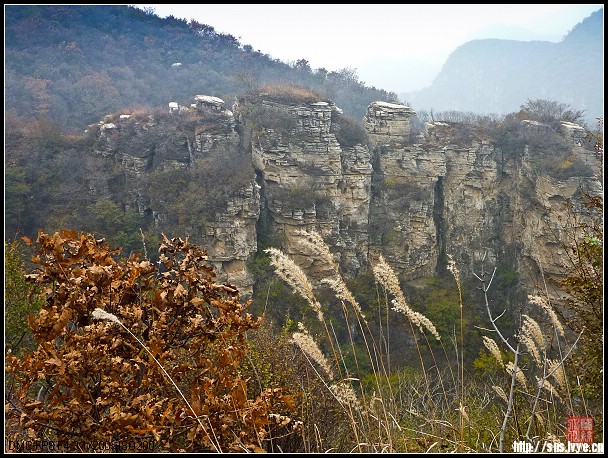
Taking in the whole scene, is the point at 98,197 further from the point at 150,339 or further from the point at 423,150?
the point at 150,339

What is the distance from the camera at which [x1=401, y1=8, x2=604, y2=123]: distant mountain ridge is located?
36.4 meters

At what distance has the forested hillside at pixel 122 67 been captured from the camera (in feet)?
73.6

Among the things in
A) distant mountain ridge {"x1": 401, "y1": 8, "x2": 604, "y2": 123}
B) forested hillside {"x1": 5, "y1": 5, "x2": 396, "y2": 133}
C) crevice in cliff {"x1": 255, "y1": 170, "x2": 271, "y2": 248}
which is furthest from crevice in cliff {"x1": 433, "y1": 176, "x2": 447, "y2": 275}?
distant mountain ridge {"x1": 401, "y1": 8, "x2": 604, "y2": 123}

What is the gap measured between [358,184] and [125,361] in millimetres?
15486

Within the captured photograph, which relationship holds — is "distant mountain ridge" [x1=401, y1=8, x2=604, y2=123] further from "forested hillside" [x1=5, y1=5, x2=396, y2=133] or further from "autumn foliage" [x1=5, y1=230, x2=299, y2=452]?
"autumn foliage" [x1=5, y1=230, x2=299, y2=452]

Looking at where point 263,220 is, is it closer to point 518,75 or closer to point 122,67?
point 122,67

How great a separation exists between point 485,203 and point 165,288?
18.1m

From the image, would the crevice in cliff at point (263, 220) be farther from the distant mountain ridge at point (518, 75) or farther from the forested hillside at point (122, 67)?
the distant mountain ridge at point (518, 75)

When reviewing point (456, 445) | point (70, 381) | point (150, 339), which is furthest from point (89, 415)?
point (456, 445)

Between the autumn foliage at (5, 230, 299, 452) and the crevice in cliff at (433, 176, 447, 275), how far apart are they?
17.3m

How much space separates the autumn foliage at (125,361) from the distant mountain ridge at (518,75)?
118ft

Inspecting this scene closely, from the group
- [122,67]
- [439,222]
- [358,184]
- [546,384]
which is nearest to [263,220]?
[358,184]

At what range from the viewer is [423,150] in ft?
57.4

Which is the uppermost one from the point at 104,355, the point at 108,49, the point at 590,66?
the point at 590,66
